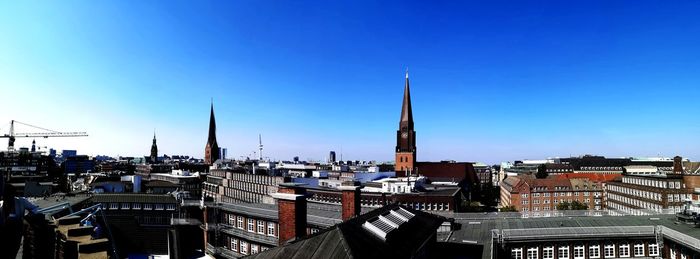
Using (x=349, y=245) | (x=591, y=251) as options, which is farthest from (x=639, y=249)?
(x=349, y=245)

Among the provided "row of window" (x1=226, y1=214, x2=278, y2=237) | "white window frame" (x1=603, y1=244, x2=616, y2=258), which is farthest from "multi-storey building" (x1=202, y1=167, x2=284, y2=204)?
"white window frame" (x1=603, y1=244, x2=616, y2=258)

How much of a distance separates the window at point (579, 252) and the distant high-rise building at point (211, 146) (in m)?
144

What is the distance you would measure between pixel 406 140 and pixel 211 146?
86578mm

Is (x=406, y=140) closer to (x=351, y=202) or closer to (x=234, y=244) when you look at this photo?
(x=234, y=244)

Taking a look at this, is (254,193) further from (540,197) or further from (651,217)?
(651,217)

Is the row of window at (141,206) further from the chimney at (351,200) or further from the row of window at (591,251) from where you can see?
the row of window at (591,251)

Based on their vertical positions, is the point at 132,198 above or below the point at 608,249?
above

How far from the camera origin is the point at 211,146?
156 metres

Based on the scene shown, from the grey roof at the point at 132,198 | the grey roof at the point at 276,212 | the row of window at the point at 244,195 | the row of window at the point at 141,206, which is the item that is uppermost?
the grey roof at the point at 276,212

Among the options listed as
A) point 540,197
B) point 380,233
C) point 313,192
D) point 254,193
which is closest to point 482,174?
point 540,197

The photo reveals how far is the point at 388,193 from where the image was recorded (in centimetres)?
6147

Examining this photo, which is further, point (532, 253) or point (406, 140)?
point (406, 140)

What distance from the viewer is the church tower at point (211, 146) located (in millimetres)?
155800

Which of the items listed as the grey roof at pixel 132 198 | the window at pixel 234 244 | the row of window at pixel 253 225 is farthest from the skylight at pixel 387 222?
the grey roof at pixel 132 198
